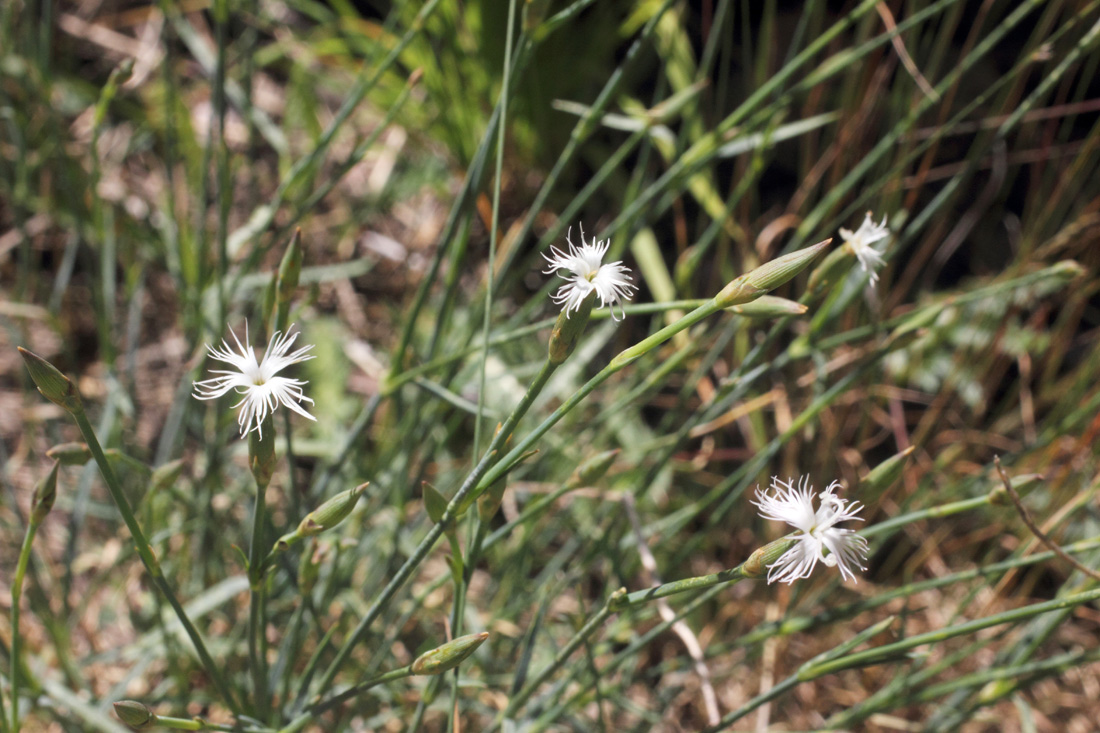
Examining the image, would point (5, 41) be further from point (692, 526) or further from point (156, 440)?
point (692, 526)

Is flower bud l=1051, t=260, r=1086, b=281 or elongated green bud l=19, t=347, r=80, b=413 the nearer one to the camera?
elongated green bud l=19, t=347, r=80, b=413

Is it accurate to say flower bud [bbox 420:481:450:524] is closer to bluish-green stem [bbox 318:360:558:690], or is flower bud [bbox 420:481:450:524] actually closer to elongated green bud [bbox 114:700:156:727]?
bluish-green stem [bbox 318:360:558:690]

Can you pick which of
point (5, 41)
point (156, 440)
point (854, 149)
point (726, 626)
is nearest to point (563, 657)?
point (726, 626)

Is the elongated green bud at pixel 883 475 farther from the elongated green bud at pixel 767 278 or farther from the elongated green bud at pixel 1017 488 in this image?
the elongated green bud at pixel 767 278

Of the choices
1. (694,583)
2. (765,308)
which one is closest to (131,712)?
(694,583)

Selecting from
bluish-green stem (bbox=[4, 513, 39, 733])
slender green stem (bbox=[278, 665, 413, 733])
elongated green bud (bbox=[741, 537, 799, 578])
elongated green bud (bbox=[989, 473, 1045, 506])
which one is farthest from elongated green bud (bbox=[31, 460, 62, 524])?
elongated green bud (bbox=[989, 473, 1045, 506])

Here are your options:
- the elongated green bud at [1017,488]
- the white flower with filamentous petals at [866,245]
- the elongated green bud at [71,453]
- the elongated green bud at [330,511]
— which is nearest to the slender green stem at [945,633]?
the elongated green bud at [1017,488]

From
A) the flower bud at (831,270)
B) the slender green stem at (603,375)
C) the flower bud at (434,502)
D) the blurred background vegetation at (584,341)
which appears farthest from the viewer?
the blurred background vegetation at (584,341)
